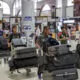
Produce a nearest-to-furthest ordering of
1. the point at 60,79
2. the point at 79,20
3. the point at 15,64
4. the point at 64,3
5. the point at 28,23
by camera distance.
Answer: the point at 60,79, the point at 15,64, the point at 28,23, the point at 79,20, the point at 64,3

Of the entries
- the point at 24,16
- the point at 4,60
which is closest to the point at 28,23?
the point at 24,16

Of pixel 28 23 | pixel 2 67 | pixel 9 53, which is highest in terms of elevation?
pixel 28 23

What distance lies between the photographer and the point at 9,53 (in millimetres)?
8281

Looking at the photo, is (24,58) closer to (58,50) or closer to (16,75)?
(16,75)

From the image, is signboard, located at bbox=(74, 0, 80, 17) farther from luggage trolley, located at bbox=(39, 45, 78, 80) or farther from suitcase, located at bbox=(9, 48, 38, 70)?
luggage trolley, located at bbox=(39, 45, 78, 80)

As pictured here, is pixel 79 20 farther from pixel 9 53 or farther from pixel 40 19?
pixel 9 53

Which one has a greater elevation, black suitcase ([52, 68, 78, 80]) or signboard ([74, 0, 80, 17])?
signboard ([74, 0, 80, 17])

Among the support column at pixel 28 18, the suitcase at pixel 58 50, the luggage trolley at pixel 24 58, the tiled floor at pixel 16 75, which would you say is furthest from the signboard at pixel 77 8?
the suitcase at pixel 58 50

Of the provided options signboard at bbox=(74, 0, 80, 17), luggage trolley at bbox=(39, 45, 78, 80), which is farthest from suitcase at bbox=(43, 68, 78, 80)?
signboard at bbox=(74, 0, 80, 17)

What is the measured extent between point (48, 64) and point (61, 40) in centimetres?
483

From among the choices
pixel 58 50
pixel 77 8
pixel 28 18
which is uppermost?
pixel 77 8

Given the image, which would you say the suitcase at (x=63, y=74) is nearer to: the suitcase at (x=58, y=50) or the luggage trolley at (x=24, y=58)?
the suitcase at (x=58, y=50)

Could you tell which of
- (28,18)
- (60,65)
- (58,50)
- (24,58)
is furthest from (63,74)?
(28,18)

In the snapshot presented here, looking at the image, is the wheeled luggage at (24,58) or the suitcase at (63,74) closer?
the suitcase at (63,74)
